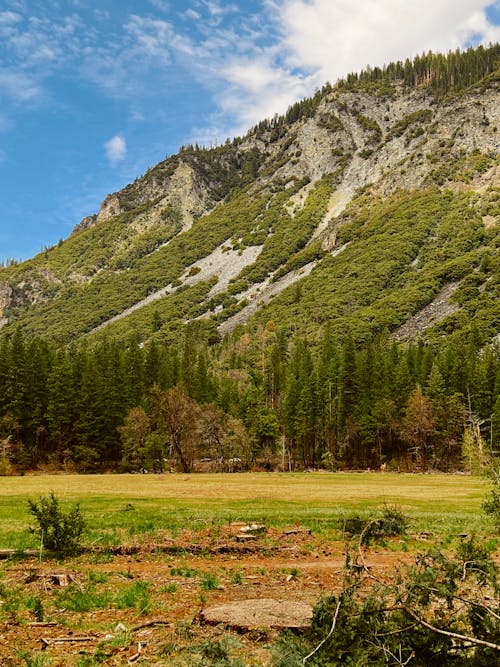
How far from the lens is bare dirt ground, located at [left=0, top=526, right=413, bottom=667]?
9.59m

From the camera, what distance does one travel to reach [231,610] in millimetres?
11172

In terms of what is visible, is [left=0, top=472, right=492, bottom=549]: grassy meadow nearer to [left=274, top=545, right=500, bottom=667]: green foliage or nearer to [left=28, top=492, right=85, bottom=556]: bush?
[left=28, top=492, right=85, bottom=556]: bush

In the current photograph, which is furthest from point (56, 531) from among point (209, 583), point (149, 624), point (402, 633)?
point (402, 633)

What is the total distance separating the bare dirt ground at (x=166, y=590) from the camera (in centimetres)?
959

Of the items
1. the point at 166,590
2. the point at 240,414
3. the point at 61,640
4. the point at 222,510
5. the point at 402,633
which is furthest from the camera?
the point at 240,414

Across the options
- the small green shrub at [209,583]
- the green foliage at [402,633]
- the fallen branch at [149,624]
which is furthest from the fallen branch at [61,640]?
the green foliage at [402,633]

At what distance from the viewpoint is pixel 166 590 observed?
45.7 feet

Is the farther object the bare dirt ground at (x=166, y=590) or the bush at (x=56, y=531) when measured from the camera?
the bush at (x=56, y=531)

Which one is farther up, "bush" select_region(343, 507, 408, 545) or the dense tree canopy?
the dense tree canopy

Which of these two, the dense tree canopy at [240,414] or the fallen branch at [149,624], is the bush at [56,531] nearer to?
the fallen branch at [149,624]

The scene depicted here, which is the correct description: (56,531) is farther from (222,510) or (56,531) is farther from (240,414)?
(240,414)

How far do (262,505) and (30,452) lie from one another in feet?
216

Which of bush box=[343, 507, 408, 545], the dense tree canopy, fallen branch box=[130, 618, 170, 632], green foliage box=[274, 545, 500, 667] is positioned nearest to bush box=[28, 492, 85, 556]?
fallen branch box=[130, 618, 170, 632]

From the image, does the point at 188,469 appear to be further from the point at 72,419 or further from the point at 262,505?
the point at 262,505
